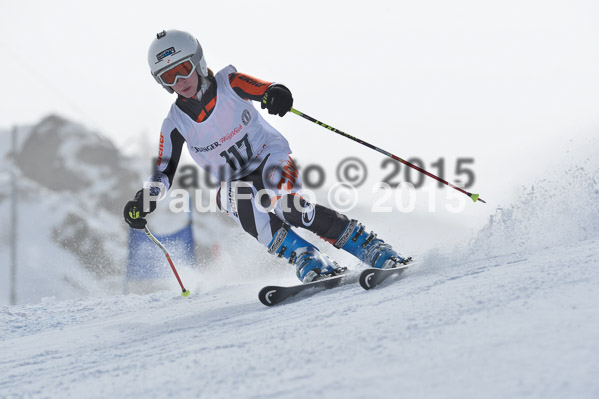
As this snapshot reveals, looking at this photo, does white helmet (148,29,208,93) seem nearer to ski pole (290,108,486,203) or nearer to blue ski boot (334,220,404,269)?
ski pole (290,108,486,203)

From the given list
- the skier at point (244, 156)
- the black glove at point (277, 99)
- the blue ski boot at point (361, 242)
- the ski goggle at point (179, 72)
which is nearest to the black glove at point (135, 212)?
the skier at point (244, 156)

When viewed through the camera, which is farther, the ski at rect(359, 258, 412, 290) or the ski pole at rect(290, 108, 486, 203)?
the ski pole at rect(290, 108, 486, 203)

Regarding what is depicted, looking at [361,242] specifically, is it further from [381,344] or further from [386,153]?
[381,344]

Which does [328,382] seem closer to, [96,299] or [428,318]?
[428,318]

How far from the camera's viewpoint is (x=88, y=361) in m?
2.40

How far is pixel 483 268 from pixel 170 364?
150 cm

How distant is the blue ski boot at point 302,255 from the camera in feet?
11.5

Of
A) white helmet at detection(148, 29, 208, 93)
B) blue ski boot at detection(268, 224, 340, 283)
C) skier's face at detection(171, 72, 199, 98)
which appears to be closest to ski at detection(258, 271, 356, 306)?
blue ski boot at detection(268, 224, 340, 283)

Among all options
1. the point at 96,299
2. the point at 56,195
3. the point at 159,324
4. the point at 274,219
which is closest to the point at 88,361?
the point at 159,324

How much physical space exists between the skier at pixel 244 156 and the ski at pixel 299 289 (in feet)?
0.25

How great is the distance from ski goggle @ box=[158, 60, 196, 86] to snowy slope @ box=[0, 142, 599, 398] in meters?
1.50

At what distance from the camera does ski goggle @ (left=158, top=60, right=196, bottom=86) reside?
3.59 meters

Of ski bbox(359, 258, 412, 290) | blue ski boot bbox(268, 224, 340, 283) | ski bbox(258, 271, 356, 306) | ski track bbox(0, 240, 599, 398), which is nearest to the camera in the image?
ski track bbox(0, 240, 599, 398)

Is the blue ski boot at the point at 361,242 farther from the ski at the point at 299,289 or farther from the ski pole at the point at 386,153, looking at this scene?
the ski pole at the point at 386,153
